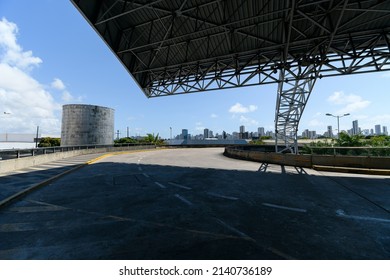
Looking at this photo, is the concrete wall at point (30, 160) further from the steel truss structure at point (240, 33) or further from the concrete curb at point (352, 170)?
the concrete curb at point (352, 170)

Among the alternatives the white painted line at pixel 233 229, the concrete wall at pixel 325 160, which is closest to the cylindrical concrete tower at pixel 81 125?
the concrete wall at pixel 325 160

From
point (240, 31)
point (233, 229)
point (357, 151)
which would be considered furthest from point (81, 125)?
point (357, 151)

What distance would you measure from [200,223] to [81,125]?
145 feet

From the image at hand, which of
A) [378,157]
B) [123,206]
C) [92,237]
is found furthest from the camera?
[378,157]

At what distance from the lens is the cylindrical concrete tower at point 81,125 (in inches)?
1575

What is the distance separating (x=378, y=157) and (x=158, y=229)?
13228mm

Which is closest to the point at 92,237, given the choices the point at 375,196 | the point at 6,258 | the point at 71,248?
the point at 71,248

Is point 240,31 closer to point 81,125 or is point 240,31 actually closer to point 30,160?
point 30,160

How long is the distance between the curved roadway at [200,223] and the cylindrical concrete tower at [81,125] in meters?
37.6

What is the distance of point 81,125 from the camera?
40156mm

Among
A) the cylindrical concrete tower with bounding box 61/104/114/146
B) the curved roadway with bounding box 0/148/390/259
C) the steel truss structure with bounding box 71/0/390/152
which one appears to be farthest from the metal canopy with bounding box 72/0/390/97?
the cylindrical concrete tower with bounding box 61/104/114/146

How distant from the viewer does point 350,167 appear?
440 inches

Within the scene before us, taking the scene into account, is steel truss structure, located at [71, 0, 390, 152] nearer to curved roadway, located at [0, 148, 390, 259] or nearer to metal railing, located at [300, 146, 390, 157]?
metal railing, located at [300, 146, 390, 157]

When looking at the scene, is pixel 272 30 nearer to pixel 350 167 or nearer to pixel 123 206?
pixel 350 167
